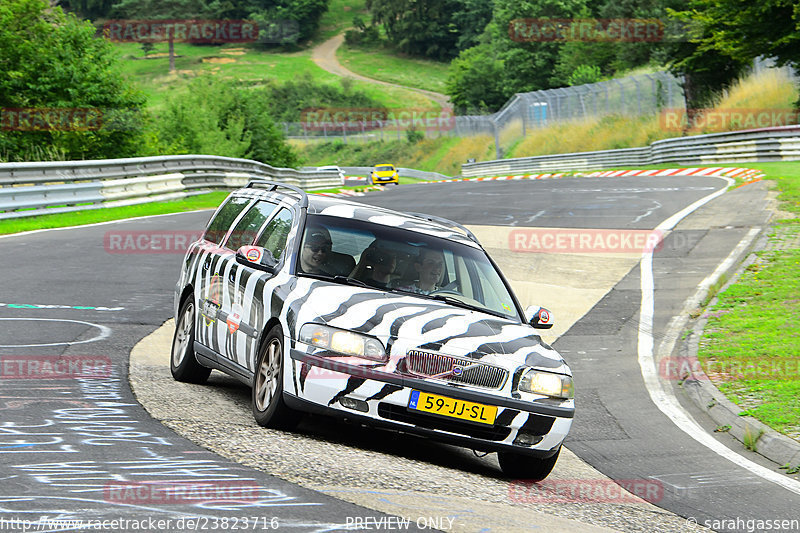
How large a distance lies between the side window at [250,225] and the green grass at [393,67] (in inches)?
5462

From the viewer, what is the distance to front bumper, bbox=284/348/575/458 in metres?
6.72

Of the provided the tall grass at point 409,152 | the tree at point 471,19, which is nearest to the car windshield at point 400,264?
the tall grass at point 409,152

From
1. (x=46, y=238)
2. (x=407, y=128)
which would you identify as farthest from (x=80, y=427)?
(x=407, y=128)

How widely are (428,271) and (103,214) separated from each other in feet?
57.1

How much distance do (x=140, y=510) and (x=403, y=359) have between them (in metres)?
2.38

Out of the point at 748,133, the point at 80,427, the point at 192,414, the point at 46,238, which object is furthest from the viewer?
the point at 748,133

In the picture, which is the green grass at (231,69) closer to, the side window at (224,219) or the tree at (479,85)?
Result: the tree at (479,85)

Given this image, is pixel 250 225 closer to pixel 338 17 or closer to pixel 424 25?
pixel 424 25

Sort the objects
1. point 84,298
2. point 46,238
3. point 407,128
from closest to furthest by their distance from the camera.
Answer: point 84,298 → point 46,238 → point 407,128

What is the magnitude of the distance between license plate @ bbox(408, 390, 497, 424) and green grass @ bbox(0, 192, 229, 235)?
1440 cm

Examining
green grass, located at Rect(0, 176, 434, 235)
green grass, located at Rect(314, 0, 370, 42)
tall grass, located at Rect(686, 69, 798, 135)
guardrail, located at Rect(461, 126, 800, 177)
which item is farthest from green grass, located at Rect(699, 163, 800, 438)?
green grass, located at Rect(314, 0, 370, 42)

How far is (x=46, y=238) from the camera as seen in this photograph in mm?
18516

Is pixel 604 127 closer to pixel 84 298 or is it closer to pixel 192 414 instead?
pixel 84 298

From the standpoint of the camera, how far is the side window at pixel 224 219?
9.54 metres
